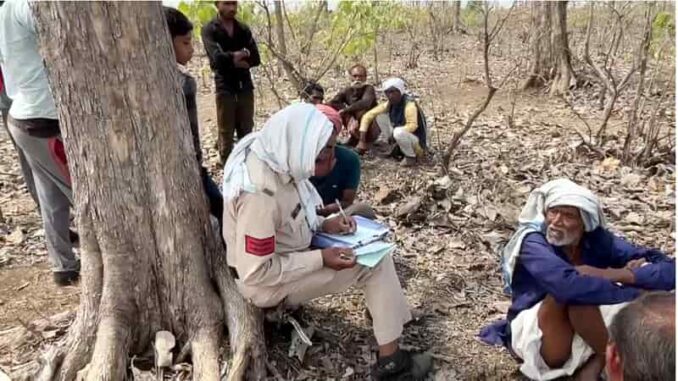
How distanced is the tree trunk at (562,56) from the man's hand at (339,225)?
7107 millimetres

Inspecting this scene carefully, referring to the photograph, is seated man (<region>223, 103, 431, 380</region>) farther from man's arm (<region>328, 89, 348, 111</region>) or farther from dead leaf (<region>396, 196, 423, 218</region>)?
man's arm (<region>328, 89, 348, 111</region>)

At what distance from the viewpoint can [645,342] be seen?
1.49m

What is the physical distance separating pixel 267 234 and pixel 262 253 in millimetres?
75

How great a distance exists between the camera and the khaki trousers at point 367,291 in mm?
2756

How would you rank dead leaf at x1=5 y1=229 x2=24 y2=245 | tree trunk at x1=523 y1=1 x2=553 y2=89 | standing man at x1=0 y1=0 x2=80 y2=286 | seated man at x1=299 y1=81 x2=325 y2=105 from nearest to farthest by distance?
1. standing man at x1=0 y1=0 x2=80 y2=286
2. dead leaf at x1=5 y1=229 x2=24 y2=245
3. seated man at x1=299 y1=81 x2=325 y2=105
4. tree trunk at x1=523 y1=1 x2=553 y2=89

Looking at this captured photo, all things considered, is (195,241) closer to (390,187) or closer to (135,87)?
(135,87)

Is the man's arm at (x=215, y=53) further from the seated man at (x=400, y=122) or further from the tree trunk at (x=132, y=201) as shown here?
the tree trunk at (x=132, y=201)

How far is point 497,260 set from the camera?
4.00 m

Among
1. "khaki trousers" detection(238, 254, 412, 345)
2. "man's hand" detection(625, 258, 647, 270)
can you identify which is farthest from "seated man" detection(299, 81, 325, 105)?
"man's hand" detection(625, 258, 647, 270)

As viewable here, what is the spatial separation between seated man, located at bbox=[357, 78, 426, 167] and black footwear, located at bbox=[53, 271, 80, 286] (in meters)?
3.02

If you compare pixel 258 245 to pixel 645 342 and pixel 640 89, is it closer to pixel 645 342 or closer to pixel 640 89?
pixel 645 342

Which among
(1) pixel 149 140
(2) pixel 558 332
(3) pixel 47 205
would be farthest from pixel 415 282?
(3) pixel 47 205

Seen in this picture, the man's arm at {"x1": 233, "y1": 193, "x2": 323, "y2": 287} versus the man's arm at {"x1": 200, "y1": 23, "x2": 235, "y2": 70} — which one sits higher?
the man's arm at {"x1": 200, "y1": 23, "x2": 235, "y2": 70}

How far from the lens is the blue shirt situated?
322 centimetres
